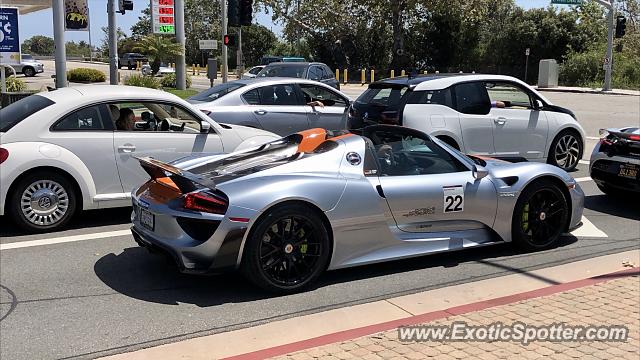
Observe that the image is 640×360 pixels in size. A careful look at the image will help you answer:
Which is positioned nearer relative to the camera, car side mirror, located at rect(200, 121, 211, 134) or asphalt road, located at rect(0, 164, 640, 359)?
asphalt road, located at rect(0, 164, 640, 359)

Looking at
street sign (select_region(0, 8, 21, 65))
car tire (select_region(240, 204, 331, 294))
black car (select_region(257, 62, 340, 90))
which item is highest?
street sign (select_region(0, 8, 21, 65))

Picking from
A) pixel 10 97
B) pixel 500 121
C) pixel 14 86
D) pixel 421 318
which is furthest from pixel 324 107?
pixel 14 86

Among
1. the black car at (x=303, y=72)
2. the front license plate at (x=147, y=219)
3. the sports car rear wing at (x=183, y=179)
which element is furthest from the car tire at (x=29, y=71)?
the sports car rear wing at (x=183, y=179)

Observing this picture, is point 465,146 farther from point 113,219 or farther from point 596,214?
point 113,219

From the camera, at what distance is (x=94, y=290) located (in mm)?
5250

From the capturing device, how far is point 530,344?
414cm

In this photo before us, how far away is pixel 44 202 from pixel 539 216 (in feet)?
17.0

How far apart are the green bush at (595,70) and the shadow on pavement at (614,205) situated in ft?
118

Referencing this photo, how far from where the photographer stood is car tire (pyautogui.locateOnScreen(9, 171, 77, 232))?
666 cm

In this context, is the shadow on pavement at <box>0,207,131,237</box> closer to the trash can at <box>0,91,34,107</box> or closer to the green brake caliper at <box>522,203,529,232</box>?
the green brake caliper at <box>522,203,529,232</box>

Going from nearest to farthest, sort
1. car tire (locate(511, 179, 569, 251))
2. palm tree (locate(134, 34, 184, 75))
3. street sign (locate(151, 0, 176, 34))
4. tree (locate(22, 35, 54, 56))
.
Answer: car tire (locate(511, 179, 569, 251)) → street sign (locate(151, 0, 176, 34)) → palm tree (locate(134, 34, 184, 75)) → tree (locate(22, 35, 54, 56))

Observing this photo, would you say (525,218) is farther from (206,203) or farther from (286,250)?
(206,203)

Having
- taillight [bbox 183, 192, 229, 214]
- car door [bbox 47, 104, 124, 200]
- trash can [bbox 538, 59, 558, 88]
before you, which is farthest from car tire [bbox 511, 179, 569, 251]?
trash can [bbox 538, 59, 558, 88]

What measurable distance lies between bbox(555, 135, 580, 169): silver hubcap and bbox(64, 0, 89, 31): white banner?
65.6ft
